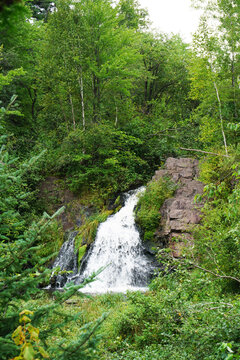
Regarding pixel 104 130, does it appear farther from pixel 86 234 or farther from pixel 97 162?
pixel 86 234

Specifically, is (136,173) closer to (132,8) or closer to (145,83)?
(145,83)

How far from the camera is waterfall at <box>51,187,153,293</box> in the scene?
1016 centimetres

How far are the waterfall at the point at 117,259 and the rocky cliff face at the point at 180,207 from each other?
1.21 metres

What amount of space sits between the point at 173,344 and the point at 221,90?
36.2 ft

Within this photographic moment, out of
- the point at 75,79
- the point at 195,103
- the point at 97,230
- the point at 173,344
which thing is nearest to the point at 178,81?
the point at 195,103

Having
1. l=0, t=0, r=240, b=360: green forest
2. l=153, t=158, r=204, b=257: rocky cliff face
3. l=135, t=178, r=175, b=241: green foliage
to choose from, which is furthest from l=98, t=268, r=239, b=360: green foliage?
l=135, t=178, r=175, b=241: green foliage

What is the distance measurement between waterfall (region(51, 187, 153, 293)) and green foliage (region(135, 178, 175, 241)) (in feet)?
1.57

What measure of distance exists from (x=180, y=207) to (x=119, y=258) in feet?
10.5

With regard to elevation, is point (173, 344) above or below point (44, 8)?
below

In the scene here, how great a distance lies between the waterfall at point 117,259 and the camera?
10.2 meters

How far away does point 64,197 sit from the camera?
14.8 meters

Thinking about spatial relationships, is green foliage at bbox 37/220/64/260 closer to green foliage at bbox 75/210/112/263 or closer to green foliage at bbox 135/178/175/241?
green foliage at bbox 75/210/112/263

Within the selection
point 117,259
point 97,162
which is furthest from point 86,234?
point 97,162

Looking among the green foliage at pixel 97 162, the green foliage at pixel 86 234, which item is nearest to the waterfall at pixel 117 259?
the green foliage at pixel 86 234
